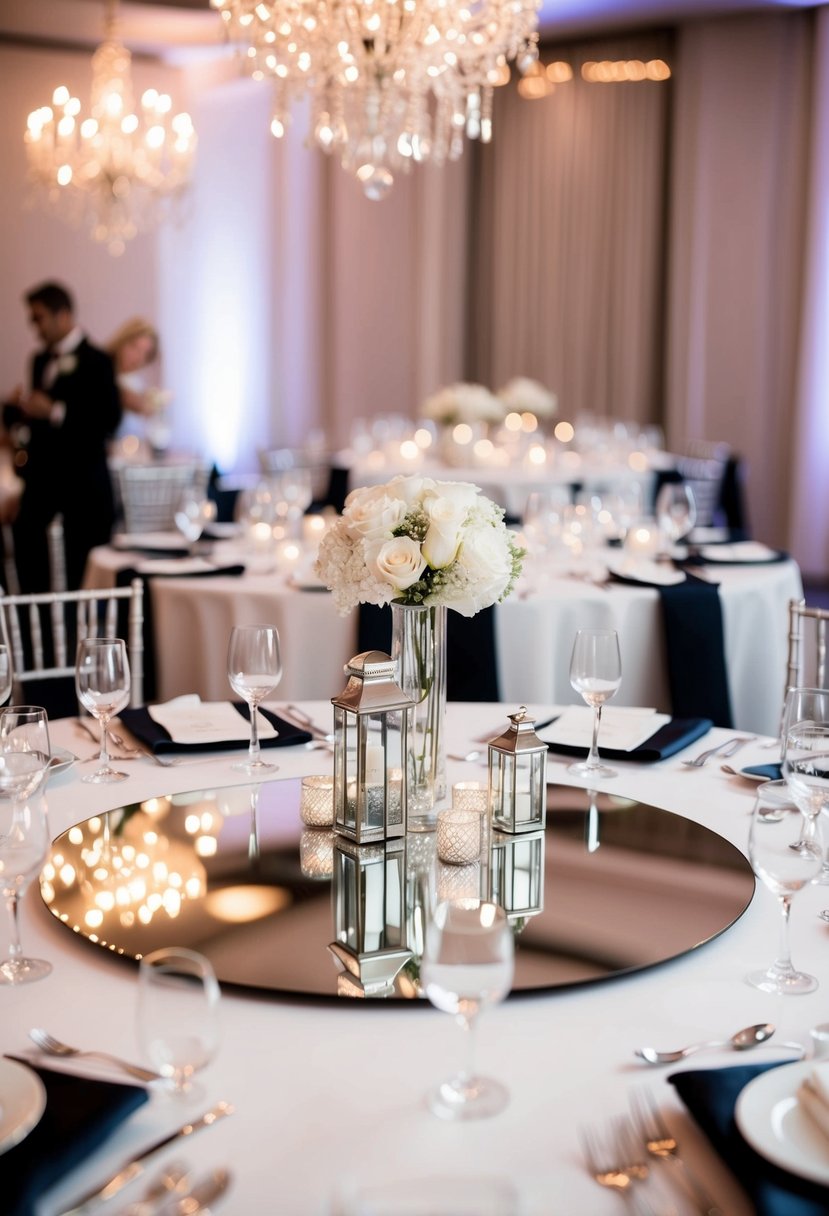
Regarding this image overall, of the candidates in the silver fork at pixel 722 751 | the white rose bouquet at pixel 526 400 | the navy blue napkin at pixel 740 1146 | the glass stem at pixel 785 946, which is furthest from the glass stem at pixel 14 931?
the white rose bouquet at pixel 526 400

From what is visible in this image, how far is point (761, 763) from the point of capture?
2.25 metres

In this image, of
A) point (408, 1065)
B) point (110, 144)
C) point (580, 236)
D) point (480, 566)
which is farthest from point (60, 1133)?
point (580, 236)

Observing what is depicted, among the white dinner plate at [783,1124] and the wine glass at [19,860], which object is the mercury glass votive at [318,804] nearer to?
the wine glass at [19,860]

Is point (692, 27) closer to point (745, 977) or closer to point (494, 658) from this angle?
point (494, 658)

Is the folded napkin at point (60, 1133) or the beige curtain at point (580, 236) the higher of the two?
the beige curtain at point (580, 236)

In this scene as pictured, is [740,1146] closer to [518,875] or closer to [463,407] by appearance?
[518,875]

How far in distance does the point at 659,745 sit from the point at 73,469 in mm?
4382

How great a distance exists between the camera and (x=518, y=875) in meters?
1.67

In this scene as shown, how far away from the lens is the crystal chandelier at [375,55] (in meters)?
4.50

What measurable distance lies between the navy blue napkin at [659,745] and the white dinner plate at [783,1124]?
109 cm

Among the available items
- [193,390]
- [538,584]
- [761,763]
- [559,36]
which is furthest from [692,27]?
[761,763]

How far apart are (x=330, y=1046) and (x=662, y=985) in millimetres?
379

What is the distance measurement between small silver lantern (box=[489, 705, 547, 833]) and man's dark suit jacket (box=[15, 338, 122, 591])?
4520mm

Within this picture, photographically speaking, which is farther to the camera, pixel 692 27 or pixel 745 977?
pixel 692 27
